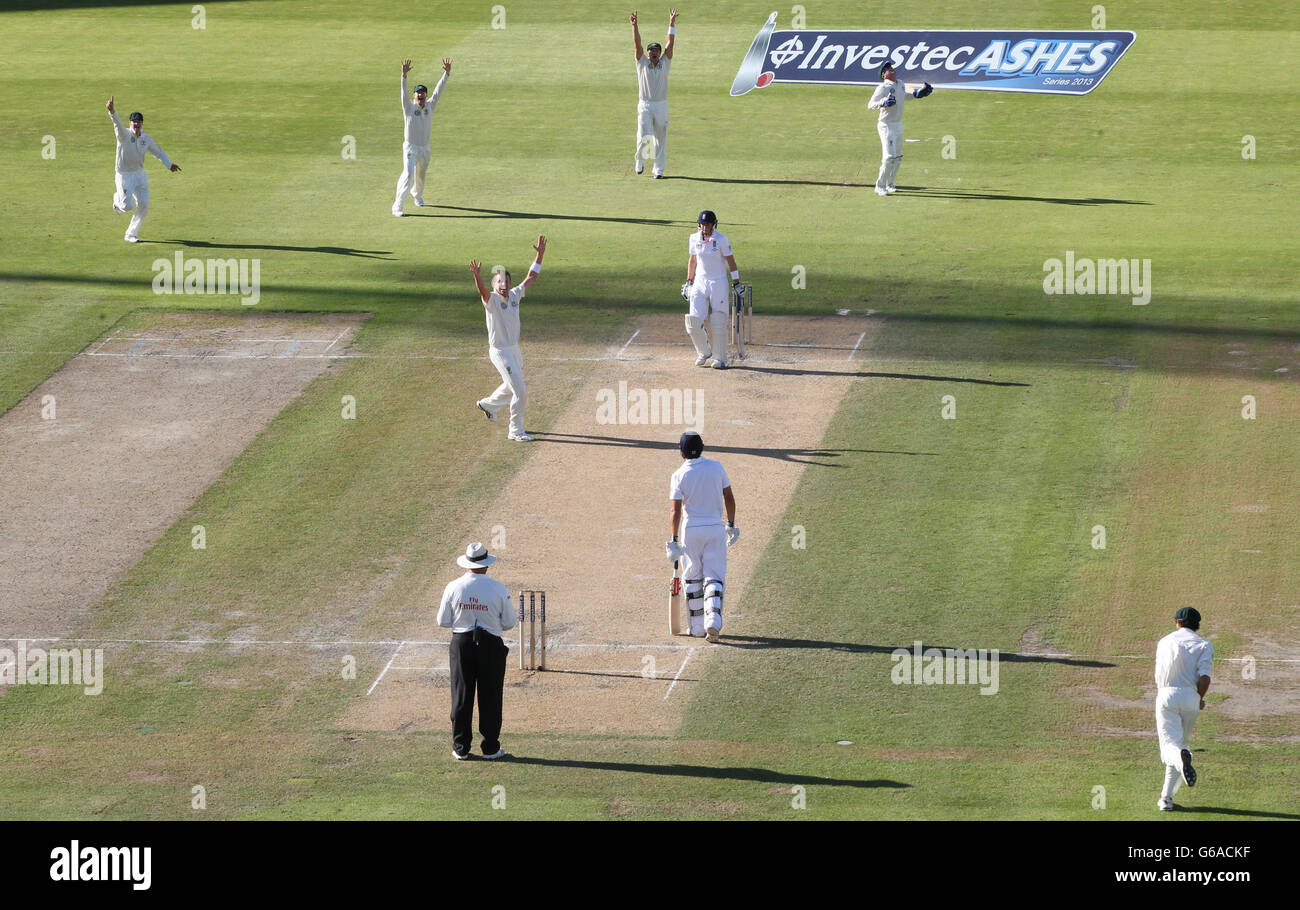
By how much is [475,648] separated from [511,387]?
25.4ft

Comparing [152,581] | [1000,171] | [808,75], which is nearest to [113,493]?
[152,581]

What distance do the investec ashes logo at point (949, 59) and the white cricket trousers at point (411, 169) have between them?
11.3 m

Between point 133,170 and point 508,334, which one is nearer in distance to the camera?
point 508,334

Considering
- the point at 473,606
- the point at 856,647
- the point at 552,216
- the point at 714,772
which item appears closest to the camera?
the point at 714,772

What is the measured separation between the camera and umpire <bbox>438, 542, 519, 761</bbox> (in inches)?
583

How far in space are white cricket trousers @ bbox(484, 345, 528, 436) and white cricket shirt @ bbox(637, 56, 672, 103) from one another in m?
13.0

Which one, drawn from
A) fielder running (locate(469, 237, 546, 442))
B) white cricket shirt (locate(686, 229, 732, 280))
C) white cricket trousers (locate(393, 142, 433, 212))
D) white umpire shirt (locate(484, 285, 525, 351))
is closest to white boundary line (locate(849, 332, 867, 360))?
white cricket shirt (locate(686, 229, 732, 280))

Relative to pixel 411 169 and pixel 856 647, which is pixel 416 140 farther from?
pixel 856 647

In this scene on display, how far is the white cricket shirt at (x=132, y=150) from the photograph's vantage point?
30.5m

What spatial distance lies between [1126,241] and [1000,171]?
5.47 meters

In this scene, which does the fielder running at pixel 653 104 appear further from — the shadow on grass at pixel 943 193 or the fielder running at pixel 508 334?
the fielder running at pixel 508 334

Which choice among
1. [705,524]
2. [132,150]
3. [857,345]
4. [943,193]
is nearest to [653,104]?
[943,193]

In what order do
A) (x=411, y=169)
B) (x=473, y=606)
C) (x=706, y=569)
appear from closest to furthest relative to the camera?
(x=473, y=606) < (x=706, y=569) < (x=411, y=169)

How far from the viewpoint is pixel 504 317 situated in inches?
858
